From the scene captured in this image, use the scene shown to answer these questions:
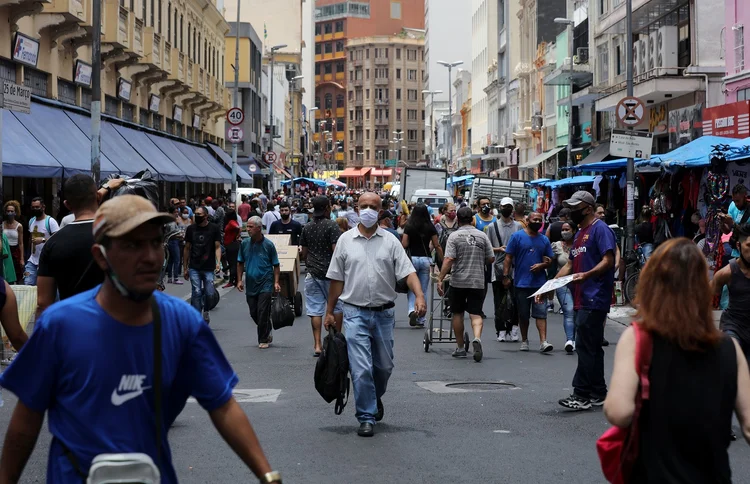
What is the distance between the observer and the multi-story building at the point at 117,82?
24.1m

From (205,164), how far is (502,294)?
109 ft

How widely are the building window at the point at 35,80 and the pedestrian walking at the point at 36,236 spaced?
897cm

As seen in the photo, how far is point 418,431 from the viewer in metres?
8.85

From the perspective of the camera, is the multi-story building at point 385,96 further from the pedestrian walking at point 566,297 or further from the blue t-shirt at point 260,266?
the blue t-shirt at point 260,266

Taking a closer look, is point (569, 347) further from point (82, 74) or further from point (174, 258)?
point (82, 74)

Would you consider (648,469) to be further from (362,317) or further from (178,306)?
(362,317)

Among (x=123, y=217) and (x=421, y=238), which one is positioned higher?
(x=123, y=217)

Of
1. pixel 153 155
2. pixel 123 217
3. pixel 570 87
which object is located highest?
pixel 570 87

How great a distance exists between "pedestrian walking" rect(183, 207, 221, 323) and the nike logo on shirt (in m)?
12.3

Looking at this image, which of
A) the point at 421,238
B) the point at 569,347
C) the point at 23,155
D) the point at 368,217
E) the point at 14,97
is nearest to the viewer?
the point at 368,217

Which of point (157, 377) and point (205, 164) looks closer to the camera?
point (157, 377)

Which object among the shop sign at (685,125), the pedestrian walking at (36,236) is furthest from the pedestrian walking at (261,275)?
the shop sign at (685,125)

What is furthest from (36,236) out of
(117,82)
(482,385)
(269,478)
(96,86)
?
(117,82)

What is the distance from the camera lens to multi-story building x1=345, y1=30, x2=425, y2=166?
18550 centimetres
